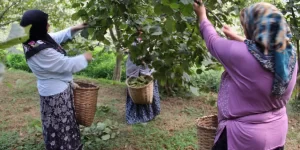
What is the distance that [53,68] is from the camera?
2.52 m

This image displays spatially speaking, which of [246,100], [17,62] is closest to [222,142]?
[246,100]

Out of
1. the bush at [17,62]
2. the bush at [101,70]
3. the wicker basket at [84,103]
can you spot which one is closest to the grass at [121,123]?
the wicker basket at [84,103]

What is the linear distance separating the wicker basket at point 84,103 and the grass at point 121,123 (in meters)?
0.68

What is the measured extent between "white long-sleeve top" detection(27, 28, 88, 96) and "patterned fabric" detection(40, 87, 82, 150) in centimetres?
7

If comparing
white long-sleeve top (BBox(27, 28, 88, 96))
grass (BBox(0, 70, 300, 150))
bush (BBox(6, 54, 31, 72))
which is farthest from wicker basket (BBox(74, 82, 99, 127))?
bush (BBox(6, 54, 31, 72))

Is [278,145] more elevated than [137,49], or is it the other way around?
[137,49]

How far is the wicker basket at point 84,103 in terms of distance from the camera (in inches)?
112

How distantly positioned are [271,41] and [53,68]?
1649 mm

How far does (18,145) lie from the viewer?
3666mm

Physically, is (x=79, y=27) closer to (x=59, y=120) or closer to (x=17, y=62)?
(x=59, y=120)

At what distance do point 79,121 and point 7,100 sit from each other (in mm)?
3188

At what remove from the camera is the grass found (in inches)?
148

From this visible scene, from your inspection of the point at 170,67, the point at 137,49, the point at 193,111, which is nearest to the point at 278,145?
the point at 170,67

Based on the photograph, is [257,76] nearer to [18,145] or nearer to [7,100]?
[18,145]
